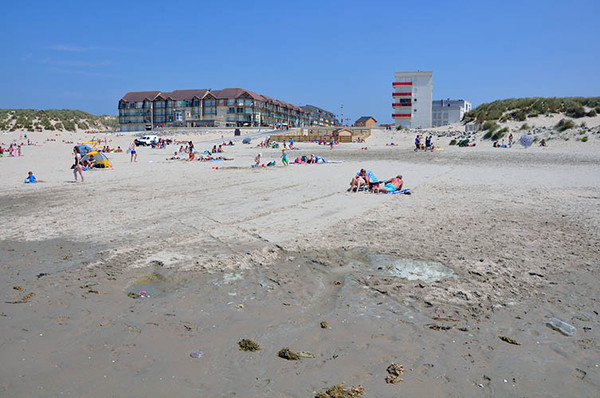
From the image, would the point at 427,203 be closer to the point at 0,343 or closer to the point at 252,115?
the point at 0,343

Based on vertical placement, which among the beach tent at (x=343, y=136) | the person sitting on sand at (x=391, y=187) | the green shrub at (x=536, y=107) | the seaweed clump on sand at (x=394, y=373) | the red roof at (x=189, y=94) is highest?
the red roof at (x=189, y=94)

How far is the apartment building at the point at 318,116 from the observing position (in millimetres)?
138375

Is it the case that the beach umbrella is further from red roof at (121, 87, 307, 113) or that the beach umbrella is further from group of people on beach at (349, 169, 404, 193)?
red roof at (121, 87, 307, 113)

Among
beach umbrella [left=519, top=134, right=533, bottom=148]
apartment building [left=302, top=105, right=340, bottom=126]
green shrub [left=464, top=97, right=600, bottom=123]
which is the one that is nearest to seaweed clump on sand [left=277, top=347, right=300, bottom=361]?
beach umbrella [left=519, top=134, right=533, bottom=148]

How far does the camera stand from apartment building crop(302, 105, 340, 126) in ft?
454

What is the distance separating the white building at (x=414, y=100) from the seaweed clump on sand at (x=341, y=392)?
72.6m

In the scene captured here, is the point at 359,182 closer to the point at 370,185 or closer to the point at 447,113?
the point at 370,185

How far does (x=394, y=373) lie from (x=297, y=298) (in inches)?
65.7

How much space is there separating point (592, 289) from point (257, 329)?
399 cm

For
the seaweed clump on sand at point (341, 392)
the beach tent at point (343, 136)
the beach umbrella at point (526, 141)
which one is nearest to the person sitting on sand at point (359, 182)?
the seaweed clump on sand at point (341, 392)

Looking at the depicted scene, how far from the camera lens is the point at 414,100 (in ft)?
239

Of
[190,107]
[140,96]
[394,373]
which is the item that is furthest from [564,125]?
[140,96]

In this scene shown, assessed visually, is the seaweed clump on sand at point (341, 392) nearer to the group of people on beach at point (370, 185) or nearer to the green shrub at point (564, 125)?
the group of people on beach at point (370, 185)

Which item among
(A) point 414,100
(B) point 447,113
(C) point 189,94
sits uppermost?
(C) point 189,94
